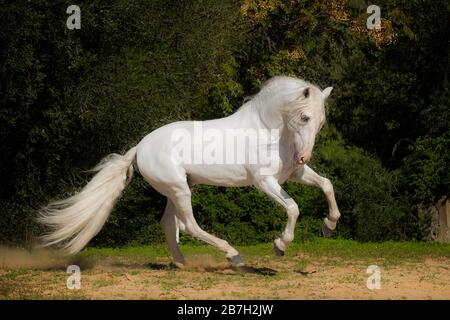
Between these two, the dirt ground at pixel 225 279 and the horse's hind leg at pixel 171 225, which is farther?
the horse's hind leg at pixel 171 225

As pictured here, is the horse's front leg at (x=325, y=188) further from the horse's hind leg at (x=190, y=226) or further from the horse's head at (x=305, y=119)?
the horse's hind leg at (x=190, y=226)

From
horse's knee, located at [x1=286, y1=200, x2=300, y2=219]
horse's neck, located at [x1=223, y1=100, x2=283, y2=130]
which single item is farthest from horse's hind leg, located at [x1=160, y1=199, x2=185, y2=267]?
horse's knee, located at [x1=286, y1=200, x2=300, y2=219]

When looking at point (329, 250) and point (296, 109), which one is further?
point (329, 250)

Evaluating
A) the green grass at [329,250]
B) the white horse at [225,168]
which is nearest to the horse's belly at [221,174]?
the white horse at [225,168]

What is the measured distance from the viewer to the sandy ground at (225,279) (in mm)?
7793

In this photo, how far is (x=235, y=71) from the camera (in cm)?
1714

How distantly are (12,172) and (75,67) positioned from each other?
6.14ft

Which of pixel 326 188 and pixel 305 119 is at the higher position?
pixel 305 119

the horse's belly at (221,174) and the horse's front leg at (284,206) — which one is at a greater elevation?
the horse's belly at (221,174)

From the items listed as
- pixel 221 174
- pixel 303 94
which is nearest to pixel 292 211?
pixel 221 174

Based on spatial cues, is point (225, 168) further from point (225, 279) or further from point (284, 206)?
point (225, 279)

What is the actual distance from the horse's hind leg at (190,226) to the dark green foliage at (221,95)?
3.04 metres

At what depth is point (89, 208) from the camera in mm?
9812

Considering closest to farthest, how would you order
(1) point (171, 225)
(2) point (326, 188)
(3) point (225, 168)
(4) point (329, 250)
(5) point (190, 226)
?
(2) point (326, 188) → (3) point (225, 168) → (5) point (190, 226) → (1) point (171, 225) → (4) point (329, 250)
